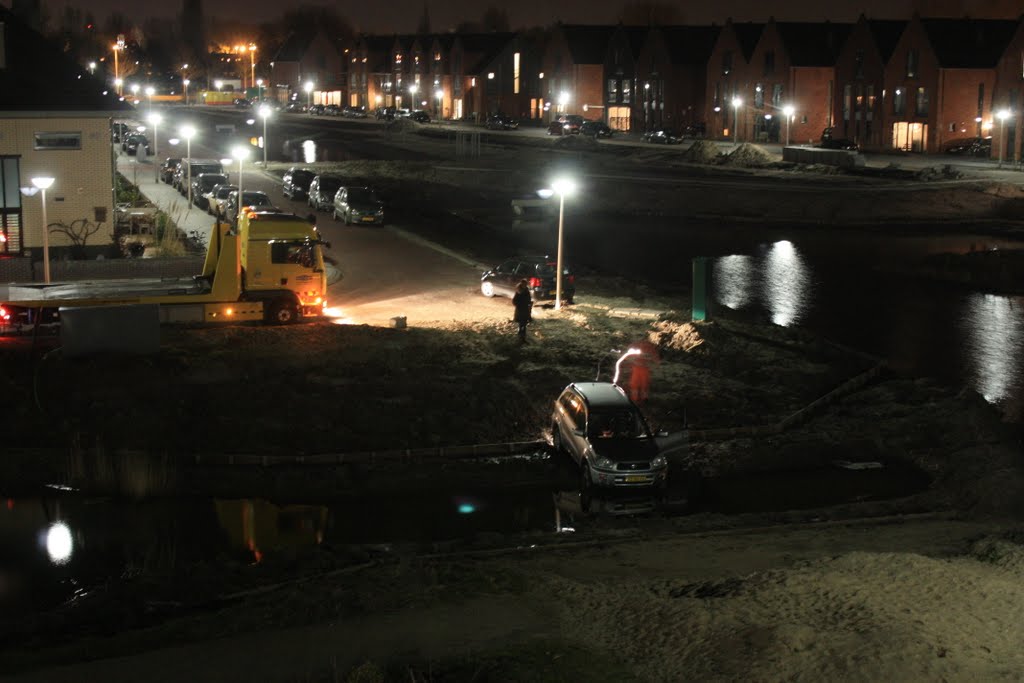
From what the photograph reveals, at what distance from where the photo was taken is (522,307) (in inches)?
1123

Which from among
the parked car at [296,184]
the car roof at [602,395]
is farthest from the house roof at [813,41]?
the car roof at [602,395]

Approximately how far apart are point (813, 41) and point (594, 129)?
62.8 ft

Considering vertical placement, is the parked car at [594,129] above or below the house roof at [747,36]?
below

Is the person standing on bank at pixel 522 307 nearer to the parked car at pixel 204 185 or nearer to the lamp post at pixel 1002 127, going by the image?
the parked car at pixel 204 185

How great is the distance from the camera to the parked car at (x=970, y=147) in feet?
269

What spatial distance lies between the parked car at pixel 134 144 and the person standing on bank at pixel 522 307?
61.3 meters

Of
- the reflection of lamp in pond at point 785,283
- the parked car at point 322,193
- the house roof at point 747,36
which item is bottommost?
the reflection of lamp in pond at point 785,283

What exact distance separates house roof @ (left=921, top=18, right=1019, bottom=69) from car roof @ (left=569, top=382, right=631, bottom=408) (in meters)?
72.4

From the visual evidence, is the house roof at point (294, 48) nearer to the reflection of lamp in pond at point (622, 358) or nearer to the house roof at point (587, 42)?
the house roof at point (587, 42)

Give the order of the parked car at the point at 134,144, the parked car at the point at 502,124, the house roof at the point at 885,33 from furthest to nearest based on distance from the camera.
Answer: the parked car at the point at 502,124, the house roof at the point at 885,33, the parked car at the point at 134,144

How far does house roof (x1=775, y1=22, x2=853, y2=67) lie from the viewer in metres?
96.9

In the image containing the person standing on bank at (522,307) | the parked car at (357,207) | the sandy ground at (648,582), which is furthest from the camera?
the parked car at (357,207)

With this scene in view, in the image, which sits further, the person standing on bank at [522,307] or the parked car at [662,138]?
Answer: the parked car at [662,138]

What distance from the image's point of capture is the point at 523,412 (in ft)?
79.5
